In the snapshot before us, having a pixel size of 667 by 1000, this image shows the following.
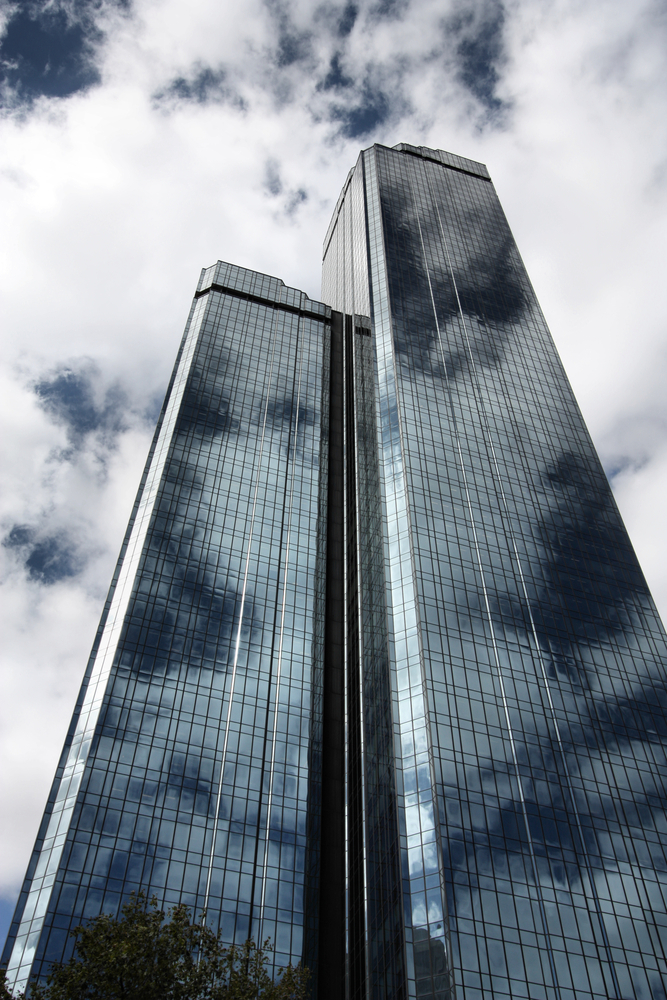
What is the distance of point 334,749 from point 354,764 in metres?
3.63

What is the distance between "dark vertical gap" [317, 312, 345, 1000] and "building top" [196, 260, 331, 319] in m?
24.6

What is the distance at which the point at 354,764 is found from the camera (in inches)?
2972

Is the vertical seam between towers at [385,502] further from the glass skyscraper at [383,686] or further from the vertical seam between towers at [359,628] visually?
the vertical seam between towers at [359,628]

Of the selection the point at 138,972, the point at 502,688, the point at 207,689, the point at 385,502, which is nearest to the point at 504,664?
the point at 502,688

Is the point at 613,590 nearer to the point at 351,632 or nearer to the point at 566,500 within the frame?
the point at 566,500

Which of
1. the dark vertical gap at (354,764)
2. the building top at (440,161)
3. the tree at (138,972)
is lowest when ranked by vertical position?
the tree at (138,972)

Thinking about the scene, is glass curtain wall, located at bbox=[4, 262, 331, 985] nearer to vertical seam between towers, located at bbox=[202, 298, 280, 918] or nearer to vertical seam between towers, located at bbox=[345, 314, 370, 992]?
vertical seam between towers, located at bbox=[202, 298, 280, 918]

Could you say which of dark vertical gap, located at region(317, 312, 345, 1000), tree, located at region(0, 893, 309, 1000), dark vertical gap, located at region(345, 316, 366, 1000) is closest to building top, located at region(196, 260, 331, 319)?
dark vertical gap, located at region(317, 312, 345, 1000)

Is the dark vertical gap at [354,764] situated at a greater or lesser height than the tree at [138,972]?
greater

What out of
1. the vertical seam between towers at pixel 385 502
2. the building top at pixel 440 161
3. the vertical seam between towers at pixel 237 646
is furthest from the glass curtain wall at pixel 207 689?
the building top at pixel 440 161

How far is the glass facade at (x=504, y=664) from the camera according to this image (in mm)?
55000

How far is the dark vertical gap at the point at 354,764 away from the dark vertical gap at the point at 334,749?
1.15 meters

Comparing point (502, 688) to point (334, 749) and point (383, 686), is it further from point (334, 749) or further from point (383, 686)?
point (334, 749)

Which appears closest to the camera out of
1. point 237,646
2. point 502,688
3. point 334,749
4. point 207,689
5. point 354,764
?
point 502,688
